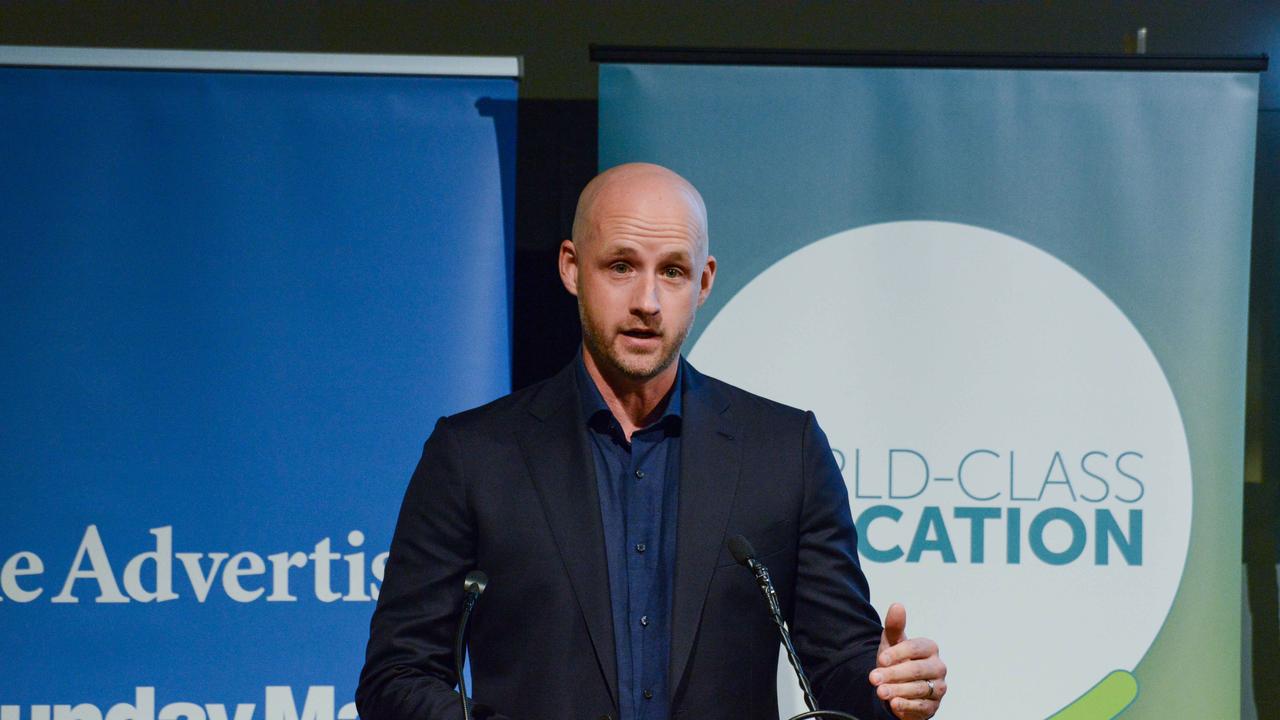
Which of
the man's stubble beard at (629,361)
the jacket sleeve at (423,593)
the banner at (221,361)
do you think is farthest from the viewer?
the banner at (221,361)

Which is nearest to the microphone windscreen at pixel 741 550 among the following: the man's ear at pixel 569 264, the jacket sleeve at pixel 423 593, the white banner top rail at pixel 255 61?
the jacket sleeve at pixel 423 593

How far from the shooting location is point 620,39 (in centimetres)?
369

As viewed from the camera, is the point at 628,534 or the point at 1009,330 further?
the point at 1009,330

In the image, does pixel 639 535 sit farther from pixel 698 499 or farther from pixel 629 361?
pixel 629 361

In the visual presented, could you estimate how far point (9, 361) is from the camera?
2939mm

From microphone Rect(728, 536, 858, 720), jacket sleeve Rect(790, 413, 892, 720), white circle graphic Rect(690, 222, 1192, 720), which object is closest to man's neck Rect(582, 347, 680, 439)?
jacket sleeve Rect(790, 413, 892, 720)

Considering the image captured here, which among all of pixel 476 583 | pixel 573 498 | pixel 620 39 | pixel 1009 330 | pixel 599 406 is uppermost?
pixel 620 39

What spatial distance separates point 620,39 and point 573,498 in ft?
7.34

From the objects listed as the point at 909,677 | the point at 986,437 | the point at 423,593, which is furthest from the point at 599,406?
the point at 986,437

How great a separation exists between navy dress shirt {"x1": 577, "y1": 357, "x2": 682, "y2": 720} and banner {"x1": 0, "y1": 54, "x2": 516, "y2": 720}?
1.20 m

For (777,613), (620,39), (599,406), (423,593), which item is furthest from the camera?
(620,39)

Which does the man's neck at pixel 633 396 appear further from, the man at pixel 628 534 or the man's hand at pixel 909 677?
the man's hand at pixel 909 677

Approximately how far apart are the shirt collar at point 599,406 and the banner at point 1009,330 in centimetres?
111

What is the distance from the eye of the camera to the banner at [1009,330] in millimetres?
2969
